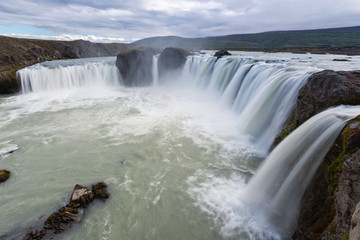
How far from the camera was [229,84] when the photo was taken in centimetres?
1605

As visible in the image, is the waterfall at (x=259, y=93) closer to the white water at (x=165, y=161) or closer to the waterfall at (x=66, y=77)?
the white water at (x=165, y=161)

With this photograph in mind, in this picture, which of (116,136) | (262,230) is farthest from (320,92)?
(116,136)

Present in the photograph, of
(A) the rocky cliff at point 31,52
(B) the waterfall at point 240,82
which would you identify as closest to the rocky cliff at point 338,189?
(B) the waterfall at point 240,82

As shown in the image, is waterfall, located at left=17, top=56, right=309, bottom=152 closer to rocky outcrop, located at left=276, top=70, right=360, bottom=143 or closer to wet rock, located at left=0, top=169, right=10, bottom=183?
rocky outcrop, located at left=276, top=70, right=360, bottom=143

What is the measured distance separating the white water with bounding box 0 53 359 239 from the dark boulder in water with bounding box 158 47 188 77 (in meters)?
10.3

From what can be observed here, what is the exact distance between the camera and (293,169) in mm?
4992

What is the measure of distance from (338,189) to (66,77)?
1108 inches

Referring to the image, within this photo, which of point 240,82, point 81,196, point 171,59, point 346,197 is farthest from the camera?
point 171,59

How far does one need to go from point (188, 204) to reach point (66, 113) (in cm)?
1313

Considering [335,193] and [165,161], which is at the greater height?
[335,193]

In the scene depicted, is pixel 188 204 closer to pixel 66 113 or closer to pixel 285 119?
pixel 285 119

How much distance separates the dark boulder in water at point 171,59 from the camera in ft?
83.6

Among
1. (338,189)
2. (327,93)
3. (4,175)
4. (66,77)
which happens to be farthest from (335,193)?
(66,77)

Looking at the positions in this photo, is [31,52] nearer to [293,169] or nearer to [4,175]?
[4,175]
